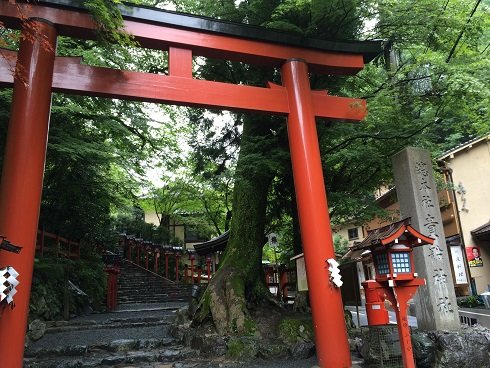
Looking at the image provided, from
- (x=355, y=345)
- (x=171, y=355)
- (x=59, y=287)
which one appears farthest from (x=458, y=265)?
(x=59, y=287)

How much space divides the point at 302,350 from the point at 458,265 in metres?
12.8

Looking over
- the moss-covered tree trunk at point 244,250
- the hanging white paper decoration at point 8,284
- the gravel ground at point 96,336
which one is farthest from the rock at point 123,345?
the hanging white paper decoration at point 8,284

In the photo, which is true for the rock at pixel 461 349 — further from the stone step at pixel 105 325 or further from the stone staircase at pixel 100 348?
the stone step at pixel 105 325

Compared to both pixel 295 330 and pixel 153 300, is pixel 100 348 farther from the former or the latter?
pixel 153 300

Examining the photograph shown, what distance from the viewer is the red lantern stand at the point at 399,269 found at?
203 inches

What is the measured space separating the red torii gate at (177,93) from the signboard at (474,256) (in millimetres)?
14966

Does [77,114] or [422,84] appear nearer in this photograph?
[422,84]

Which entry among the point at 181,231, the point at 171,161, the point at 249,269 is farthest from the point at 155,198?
the point at 249,269

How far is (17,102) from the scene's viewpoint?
5469mm

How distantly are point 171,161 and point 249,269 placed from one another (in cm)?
806

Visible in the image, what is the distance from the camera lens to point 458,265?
1667cm

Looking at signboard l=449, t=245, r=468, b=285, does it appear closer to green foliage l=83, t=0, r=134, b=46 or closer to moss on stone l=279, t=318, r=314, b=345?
moss on stone l=279, t=318, r=314, b=345

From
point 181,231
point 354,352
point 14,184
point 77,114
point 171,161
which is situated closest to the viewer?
point 14,184

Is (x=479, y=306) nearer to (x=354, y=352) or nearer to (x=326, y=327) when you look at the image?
(x=354, y=352)
